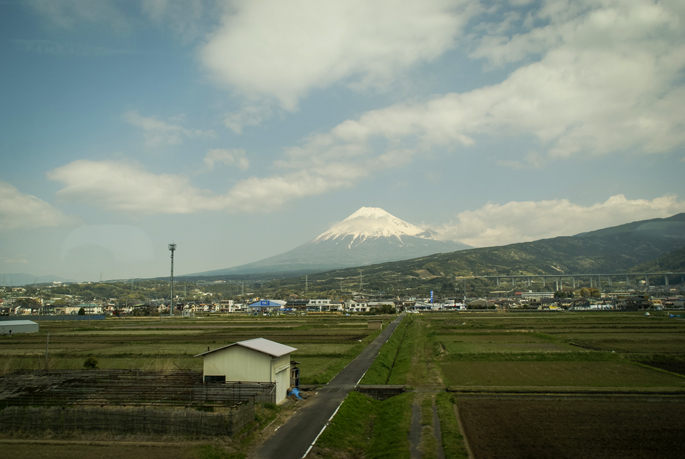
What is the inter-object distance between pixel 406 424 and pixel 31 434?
13437 millimetres

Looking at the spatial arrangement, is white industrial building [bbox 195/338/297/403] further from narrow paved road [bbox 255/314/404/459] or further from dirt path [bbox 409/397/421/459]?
dirt path [bbox 409/397/421/459]

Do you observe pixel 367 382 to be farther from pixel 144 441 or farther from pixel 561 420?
pixel 144 441

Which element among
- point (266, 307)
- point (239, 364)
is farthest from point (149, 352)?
point (266, 307)

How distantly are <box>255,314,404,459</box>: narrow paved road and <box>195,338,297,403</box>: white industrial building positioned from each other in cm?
187

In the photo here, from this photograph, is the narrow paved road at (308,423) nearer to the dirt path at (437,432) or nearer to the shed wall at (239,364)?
the shed wall at (239,364)

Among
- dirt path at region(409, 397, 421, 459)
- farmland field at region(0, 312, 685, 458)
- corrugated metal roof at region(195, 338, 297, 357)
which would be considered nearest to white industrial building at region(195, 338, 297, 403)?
corrugated metal roof at region(195, 338, 297, 357)

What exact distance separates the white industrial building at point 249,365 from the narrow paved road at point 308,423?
6.14 ft

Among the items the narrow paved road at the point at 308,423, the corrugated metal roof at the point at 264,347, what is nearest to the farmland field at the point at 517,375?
the narrow paved road at the point at 308,423

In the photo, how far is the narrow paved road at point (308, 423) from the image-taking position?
43.4 feet

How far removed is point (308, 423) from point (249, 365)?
4.44m

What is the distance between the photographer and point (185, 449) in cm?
1347

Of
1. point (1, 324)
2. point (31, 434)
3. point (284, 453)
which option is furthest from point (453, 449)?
point (1, 324)

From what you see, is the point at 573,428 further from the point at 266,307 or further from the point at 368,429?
the point at 266,307

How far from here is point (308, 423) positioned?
635 inches
